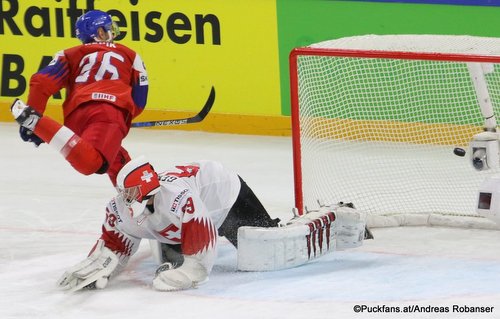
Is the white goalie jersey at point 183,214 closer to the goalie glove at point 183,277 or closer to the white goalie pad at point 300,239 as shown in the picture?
the goalie glove at point 183,277

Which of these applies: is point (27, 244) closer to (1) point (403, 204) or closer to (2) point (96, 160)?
(2) point (96, 160)

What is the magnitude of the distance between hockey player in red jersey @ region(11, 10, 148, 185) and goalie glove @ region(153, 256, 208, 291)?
2.32ft

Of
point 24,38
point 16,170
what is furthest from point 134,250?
point 24,38

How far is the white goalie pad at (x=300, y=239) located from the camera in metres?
5.48

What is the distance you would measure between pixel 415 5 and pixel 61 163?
7.49ft

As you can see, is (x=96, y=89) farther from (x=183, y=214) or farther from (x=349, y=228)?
(x=349, y=228)

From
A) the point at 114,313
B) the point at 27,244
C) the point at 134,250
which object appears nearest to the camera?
the point at 114,313

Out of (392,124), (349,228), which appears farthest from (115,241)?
(392,124)

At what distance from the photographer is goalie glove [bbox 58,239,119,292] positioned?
534cm

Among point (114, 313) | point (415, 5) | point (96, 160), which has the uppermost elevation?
point (415, 5)

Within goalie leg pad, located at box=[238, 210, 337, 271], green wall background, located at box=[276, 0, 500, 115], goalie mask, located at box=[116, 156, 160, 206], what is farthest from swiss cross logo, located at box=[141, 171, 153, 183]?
green wall background, located at box=[276, 0, 500, 115]

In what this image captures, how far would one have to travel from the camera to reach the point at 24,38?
9.16 metres

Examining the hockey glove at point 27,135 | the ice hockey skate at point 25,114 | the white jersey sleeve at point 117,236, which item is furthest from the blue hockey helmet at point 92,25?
the white jersey sleeve at point 117,236

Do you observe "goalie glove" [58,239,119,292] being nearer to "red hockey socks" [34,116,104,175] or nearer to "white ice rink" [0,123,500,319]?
"white ice rink" [0,123,500,319]
